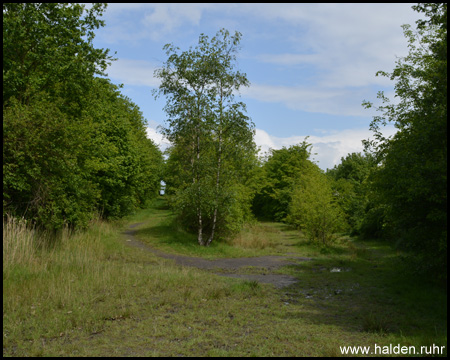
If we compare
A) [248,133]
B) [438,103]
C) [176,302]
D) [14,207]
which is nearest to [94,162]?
[14,207]

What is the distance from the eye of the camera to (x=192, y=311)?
299 inches

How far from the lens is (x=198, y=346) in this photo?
5609 millimetres

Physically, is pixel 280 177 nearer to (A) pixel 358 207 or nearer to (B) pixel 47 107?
(A) pixel 358 207

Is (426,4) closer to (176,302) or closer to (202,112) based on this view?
(176,302)

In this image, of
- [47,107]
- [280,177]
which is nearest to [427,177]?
[47,107]

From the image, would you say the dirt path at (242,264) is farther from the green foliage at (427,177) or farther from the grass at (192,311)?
the green foliage at (427,177)

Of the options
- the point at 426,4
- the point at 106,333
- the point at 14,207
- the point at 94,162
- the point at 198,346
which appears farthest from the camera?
the point at 94,162

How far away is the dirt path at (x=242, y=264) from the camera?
41.7ft

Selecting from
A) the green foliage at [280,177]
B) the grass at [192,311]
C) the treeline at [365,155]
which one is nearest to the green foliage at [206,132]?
the treeline at [365,155]

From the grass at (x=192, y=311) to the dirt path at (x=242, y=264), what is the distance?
909 mm

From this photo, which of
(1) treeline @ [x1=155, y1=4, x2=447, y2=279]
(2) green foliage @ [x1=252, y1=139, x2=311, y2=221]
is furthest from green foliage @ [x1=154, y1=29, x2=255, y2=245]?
(2) green foliage @ [x1=252, y1=139, x2=311, y2=221]

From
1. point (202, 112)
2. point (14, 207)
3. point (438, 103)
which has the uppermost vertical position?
point (202, 112)

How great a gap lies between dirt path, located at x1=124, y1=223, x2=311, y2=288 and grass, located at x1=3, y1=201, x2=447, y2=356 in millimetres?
909

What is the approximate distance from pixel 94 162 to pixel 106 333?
48.9ft
